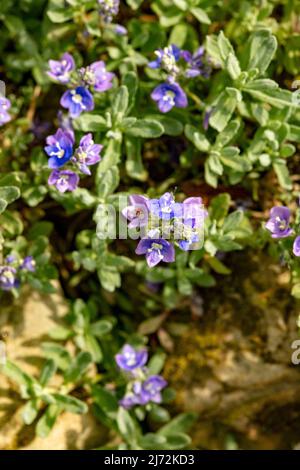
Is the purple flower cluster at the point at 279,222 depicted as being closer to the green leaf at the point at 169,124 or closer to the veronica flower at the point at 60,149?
the green leaf at the point at 169,124

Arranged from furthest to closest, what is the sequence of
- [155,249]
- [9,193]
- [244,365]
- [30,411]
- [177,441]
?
[244,365]
[177,441]
[30,411]
[9,193]
[155,249]

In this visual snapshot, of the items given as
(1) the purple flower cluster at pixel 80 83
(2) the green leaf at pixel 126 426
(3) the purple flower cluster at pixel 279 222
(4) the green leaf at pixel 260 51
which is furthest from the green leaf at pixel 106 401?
(4) the green leaf at pixel 260 51

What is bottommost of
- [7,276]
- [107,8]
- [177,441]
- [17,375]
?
[177,441]

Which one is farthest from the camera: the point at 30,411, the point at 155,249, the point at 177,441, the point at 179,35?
the point at 179,35

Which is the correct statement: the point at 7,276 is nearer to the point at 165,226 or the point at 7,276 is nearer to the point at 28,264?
the point at 28,264

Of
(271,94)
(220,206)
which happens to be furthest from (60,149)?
(271,94)

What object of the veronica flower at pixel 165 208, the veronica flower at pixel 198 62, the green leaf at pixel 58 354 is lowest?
the green leaf at pixel 58 354
